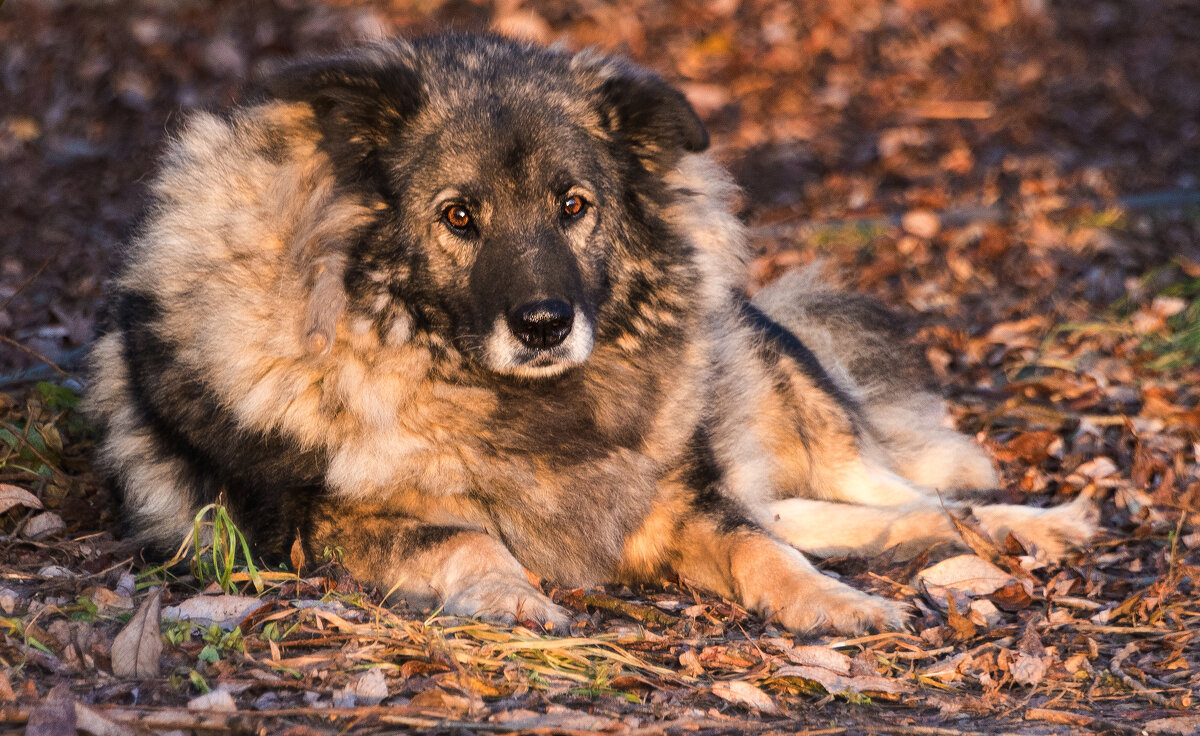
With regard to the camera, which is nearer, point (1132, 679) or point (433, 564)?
point (1132, 679)

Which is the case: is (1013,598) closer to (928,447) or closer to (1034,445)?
(928,447)

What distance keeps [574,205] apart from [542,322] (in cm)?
44

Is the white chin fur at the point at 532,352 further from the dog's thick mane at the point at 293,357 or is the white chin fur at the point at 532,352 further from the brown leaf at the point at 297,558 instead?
the brown leaf at the point at 297,558

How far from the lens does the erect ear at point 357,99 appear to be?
9.96 ft

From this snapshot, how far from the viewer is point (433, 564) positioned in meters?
3.04

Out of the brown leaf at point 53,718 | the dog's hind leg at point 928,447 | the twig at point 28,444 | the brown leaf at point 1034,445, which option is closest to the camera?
the brown leaf at point 53,718

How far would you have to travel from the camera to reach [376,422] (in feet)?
10.6

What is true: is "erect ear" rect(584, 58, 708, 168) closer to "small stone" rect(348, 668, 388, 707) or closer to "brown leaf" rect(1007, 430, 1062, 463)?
"small stone" rect(348, 668, 388, 707)

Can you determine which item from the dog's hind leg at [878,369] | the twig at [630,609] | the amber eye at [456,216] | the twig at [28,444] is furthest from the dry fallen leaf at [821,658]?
the twig at [28,444]

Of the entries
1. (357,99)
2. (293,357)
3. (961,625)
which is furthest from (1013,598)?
(357,99)

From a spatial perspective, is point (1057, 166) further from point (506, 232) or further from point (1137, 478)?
point (506, 232)

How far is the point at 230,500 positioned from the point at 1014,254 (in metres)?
5.11

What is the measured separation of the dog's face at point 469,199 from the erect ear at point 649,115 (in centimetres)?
21

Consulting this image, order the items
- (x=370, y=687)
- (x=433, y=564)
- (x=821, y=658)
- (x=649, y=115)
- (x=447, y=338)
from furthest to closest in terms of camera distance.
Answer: (x=649, y=115) → (x=447, y=338) → (x=433, y=564) → (x=821, y=658) → (x=370, y=687)
